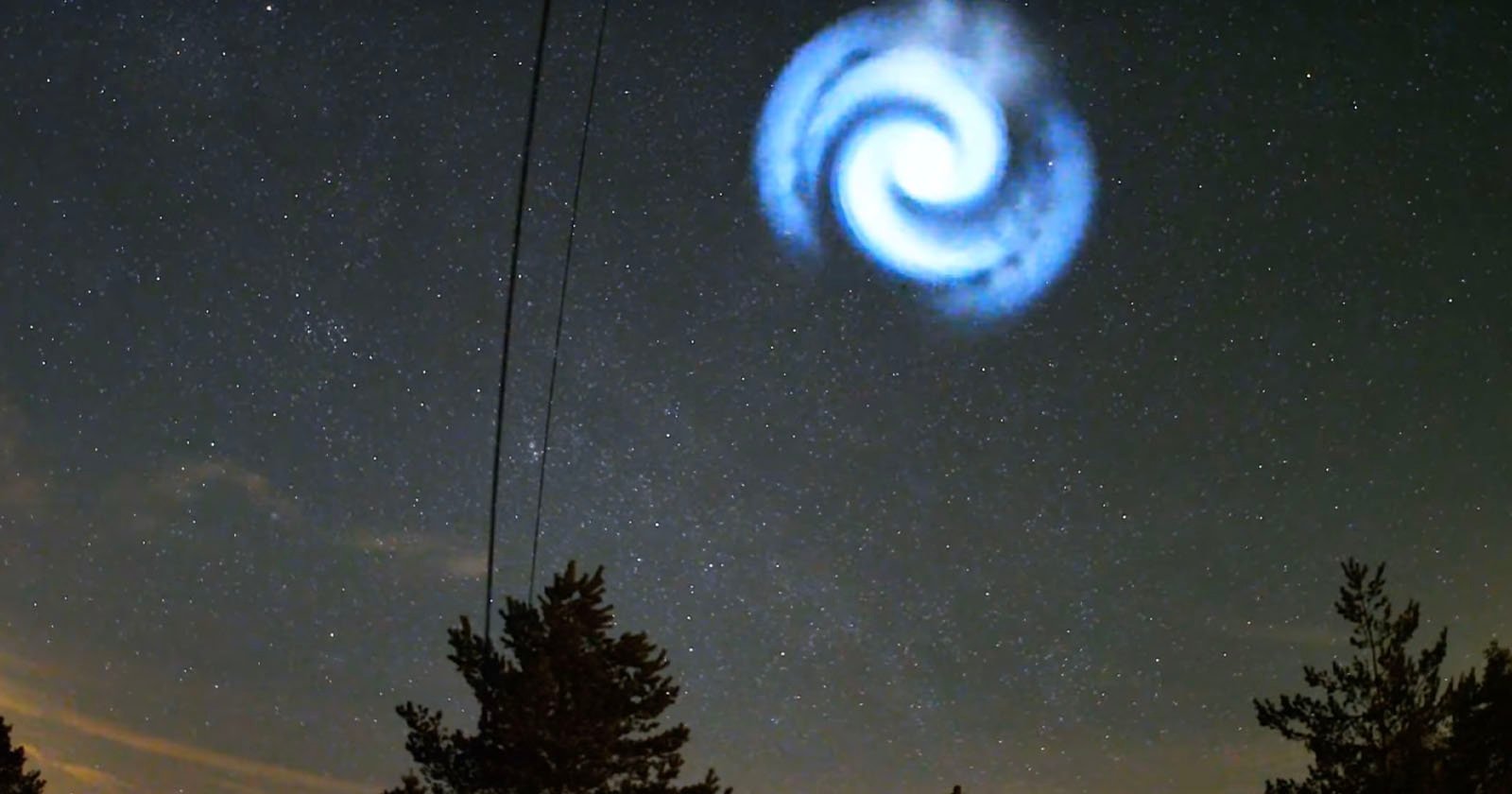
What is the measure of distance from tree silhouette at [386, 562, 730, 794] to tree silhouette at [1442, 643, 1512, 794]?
16.1 m

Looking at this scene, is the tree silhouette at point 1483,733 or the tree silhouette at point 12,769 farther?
the tree silhouette at point 12,769

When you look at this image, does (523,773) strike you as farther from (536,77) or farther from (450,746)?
(536,77)

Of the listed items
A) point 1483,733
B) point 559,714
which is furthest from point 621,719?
point 1483,733

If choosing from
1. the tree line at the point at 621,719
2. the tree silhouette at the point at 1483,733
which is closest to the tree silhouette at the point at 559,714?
the tree line at the point at 621,719

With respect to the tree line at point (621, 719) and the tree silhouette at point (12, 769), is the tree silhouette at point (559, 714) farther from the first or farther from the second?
the tree silhouette at point (12, 769)

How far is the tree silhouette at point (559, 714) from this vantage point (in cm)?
2178

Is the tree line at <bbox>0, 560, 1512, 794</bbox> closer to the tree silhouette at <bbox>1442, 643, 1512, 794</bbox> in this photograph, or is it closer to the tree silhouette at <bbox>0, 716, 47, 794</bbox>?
the tree silhouette at <bbox>1442, 643, 1512, 794</bbox>

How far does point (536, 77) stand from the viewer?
25.8 ft

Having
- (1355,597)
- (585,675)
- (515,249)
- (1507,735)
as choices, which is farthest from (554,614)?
(1507,735)

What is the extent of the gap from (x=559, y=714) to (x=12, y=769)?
79.8 ft

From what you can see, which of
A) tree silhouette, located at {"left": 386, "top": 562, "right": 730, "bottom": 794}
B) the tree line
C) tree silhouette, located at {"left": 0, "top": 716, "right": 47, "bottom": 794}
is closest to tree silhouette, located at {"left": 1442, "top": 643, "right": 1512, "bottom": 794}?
the tree line

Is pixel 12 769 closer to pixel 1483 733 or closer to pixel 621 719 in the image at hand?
pixel 621 719

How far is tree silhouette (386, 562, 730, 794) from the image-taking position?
21.8 metres

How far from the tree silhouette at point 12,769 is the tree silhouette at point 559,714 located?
2132 cm
